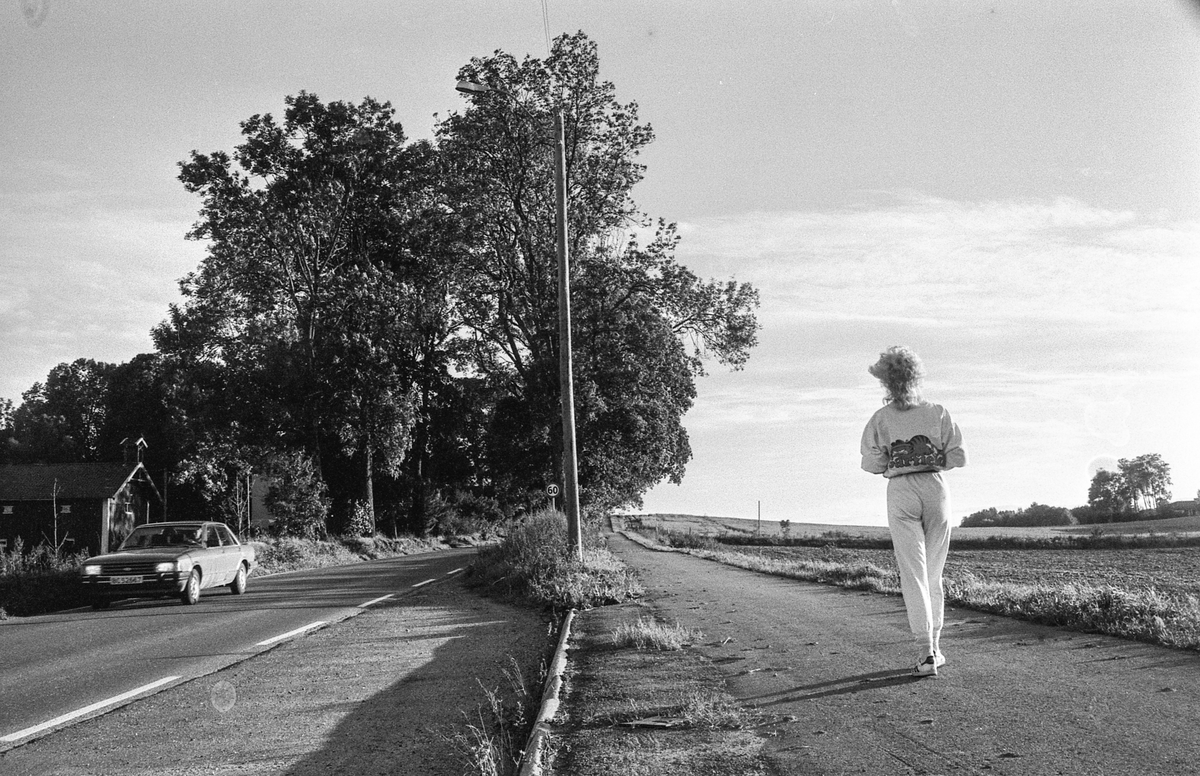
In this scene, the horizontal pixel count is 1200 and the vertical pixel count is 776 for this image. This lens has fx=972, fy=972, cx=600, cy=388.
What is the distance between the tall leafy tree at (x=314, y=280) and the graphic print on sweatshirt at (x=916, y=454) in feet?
109

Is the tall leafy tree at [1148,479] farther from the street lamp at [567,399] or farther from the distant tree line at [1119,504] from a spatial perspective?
the street lamp at [567,399]

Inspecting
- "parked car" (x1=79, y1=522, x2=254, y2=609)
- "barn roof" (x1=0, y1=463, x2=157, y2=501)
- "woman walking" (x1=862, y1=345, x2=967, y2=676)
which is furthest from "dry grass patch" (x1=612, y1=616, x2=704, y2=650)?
"barn roof" (x1=0, y1=463, x2=157, y2=501)

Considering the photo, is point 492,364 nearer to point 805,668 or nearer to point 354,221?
point 354,221

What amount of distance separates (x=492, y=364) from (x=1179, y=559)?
1077 inches

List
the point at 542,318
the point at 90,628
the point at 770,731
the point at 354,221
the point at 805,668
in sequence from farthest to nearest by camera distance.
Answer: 1. the point at 354,221
2. the point at 542,318
3. the point at 90,628
4. the point at 805,668
5. the point at 770,731

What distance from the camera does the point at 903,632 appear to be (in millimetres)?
8641

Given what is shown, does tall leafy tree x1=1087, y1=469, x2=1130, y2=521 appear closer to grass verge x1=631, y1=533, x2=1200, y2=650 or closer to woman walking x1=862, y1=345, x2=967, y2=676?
grass verge x1=631, y1=533, x2=1200, y2=650

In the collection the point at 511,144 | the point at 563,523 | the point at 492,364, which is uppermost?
the point at 511,144

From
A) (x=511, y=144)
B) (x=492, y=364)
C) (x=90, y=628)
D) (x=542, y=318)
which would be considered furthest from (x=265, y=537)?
(x=90, y=628)

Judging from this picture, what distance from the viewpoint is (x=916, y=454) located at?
6.12m

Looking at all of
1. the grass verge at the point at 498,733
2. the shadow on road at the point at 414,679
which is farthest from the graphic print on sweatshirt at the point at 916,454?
the shadow on road at the point at 414,679

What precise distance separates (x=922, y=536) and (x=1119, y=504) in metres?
81.2

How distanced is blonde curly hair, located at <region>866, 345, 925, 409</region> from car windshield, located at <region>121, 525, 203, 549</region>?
14.5m

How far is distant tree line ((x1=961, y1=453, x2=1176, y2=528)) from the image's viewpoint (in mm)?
74688
